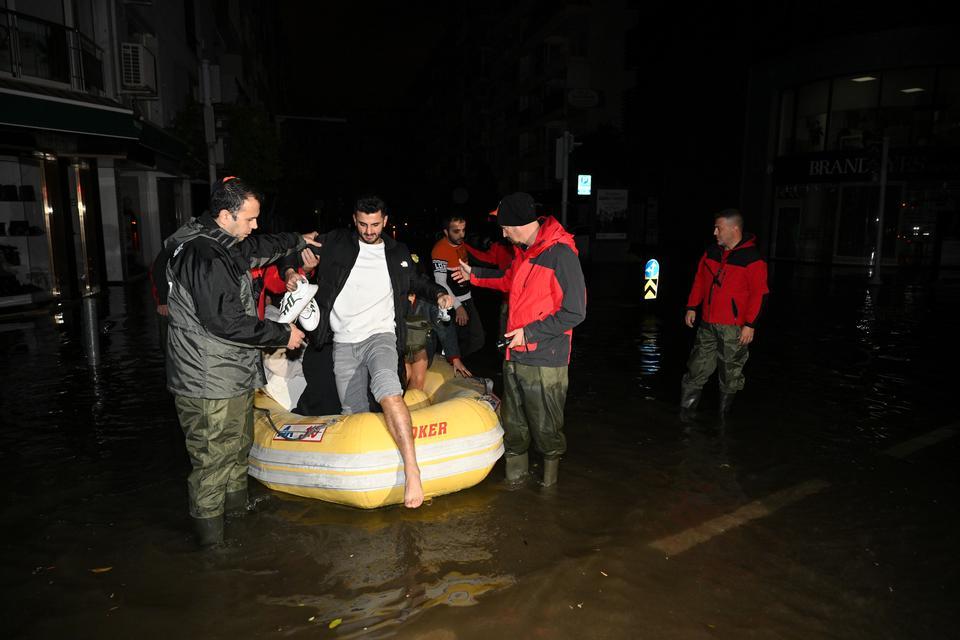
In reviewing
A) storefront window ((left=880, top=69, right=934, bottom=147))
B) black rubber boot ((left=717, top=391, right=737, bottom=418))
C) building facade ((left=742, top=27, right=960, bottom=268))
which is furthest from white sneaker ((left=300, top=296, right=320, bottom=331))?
storefront window ((left=880, top=69, right=934, bottom=147))

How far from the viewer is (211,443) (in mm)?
3746

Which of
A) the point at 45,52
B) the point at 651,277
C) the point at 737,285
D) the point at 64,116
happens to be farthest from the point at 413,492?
the point at 45,52

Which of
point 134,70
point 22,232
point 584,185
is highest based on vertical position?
point 134,70

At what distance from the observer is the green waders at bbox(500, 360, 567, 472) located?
442cm

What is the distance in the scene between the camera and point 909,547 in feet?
12.8

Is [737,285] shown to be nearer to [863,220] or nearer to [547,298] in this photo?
[547,298]

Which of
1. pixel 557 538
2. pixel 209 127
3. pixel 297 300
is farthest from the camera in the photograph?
pixel 209 127

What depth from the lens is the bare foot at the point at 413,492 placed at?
399cm

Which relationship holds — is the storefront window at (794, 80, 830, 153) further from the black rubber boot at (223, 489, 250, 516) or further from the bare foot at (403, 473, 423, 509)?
the black rubber boot at (223, 489, 250, 516)

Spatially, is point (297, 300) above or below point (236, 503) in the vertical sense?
above

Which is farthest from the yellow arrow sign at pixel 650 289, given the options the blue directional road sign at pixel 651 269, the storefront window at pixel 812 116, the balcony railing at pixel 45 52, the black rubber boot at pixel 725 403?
the storefront window at pixel 812 116

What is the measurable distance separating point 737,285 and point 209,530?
4771 millimetres

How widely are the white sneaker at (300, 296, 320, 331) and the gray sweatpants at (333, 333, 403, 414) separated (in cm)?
27

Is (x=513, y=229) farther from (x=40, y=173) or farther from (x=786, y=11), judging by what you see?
(x=786, y=11)
